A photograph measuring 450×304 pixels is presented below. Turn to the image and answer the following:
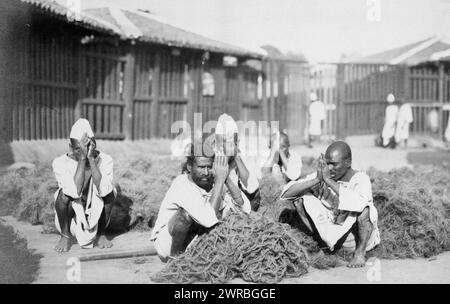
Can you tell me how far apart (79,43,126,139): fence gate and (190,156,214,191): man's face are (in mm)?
7941

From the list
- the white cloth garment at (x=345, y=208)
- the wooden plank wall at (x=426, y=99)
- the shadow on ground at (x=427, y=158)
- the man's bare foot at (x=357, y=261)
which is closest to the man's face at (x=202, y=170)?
the white cloth garment at (x=345, y=208)

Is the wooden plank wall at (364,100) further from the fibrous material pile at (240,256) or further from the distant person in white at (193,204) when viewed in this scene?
the fibrous material pile at (240,256)

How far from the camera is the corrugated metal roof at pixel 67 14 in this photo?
30.2 ft

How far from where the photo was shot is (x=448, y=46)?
65.0 feet

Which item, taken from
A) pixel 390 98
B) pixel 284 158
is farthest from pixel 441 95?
pixel 284 158

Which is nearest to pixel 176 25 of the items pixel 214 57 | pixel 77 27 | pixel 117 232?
pixel 214 57

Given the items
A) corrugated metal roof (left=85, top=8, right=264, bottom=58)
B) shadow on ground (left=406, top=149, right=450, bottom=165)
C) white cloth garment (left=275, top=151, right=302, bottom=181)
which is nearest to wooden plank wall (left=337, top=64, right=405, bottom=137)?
corrugated metal roof (left=85, top=8, right=264, bottom=58)

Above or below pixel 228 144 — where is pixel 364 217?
below

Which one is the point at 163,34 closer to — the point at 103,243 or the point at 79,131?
the point at 79,131

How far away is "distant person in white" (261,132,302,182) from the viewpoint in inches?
260

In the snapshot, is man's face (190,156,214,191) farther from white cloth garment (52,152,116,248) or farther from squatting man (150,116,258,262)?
white cloth garment (52,152,116,248)

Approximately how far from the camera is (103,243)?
5.29 meters

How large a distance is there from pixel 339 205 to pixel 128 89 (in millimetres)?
9396
